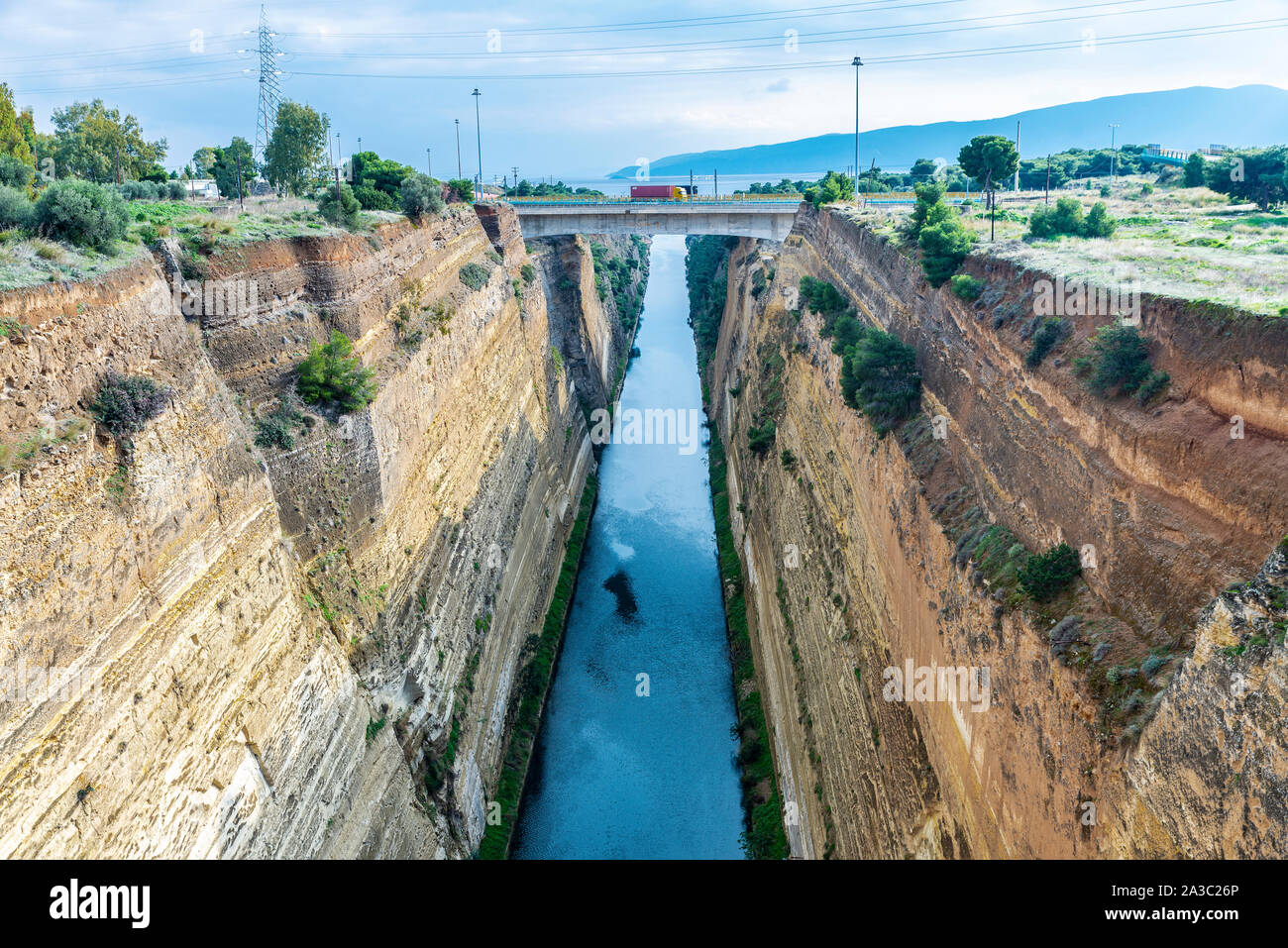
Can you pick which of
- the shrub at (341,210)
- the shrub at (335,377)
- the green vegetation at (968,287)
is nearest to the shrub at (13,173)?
the shrub at (341,210)

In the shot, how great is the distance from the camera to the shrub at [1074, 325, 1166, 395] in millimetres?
10039

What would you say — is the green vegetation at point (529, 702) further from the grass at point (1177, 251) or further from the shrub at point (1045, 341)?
the grass at point (1177, 251)

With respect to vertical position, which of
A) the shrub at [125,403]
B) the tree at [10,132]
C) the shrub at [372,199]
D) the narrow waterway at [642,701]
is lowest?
the narrow waterway at [642,701]

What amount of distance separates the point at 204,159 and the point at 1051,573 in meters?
39.5

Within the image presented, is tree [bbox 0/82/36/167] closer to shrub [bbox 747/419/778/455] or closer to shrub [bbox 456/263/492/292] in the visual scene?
shrub [bbox 456/263/492/292]

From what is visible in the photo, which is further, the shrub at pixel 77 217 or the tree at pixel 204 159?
the tree at pixel 204 159

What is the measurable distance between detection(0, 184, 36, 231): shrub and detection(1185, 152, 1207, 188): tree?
32081mm

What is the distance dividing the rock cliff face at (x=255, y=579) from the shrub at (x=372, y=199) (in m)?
1.15

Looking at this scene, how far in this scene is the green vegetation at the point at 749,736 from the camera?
58.4ft

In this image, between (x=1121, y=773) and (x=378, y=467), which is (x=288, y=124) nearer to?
(x=378, y=467)

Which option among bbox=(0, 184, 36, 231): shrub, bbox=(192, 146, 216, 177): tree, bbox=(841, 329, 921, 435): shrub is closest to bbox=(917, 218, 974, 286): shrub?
bbox=(841, 329, 921, 435): shrub

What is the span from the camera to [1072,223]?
18859 millimetres

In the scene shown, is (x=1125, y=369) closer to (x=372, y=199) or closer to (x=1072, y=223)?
(x=1072, y=223)

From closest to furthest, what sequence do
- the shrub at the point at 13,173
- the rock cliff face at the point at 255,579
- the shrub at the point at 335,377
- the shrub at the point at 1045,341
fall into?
the rock cliff face at the point at 255,579 → the shrub at the point at 1045,341 → the shrub at the point at 335,377 → the shrub at the point at 13,173
